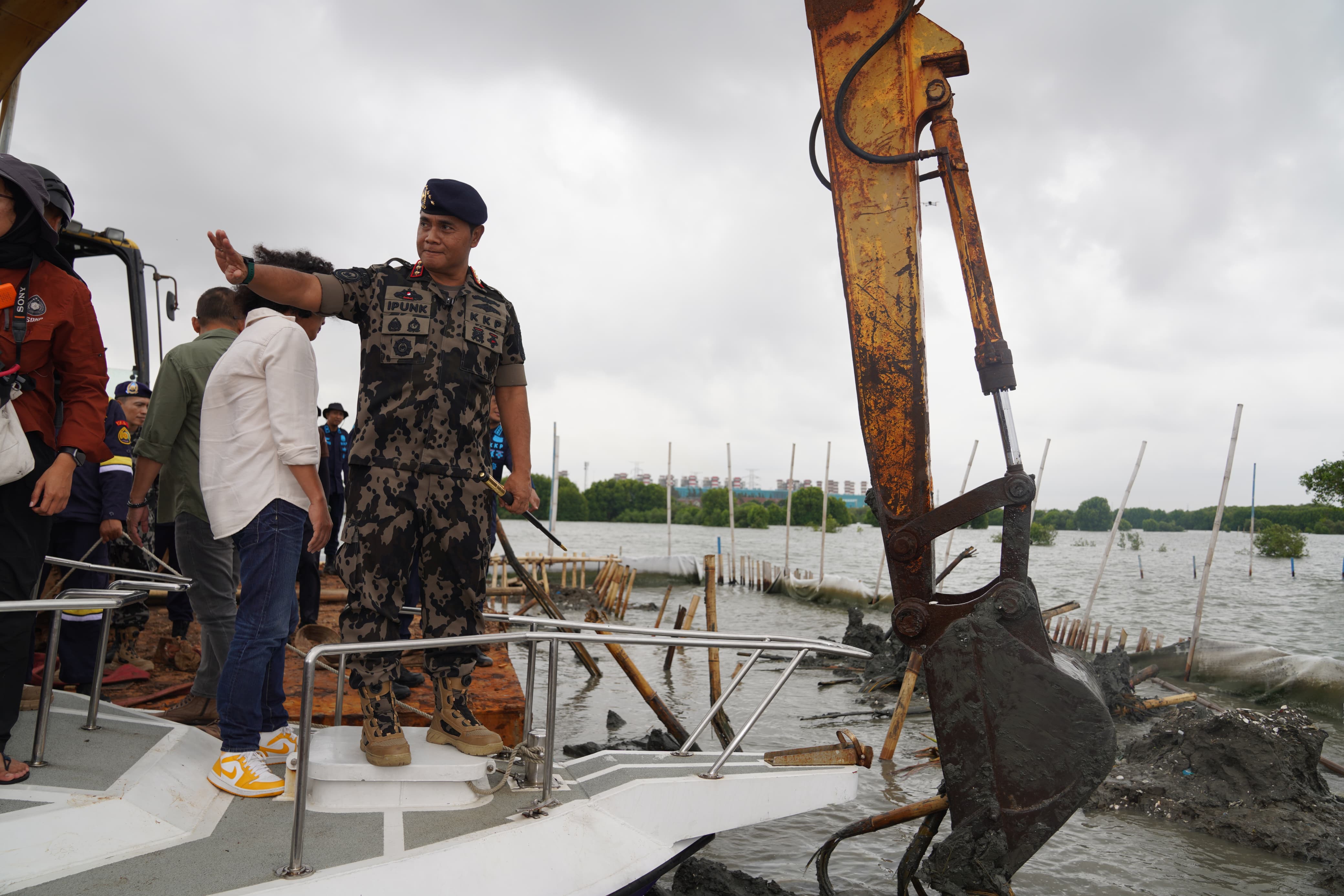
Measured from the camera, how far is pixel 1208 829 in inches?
217

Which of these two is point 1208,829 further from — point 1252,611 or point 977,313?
point 1252,611

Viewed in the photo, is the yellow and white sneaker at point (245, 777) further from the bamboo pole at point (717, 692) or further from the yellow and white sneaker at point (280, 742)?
the bamboo pole at point (717, 692)

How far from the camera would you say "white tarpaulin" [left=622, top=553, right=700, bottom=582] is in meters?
25.1

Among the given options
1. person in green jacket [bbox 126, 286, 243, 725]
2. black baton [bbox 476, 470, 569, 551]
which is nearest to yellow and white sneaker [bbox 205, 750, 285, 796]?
person in green jacket [bbox 126, 286, 243, 725]

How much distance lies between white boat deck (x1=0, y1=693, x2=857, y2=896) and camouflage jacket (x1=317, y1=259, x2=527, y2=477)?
109 centimetres

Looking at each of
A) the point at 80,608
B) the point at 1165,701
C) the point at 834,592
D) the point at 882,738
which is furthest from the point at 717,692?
the point at 834,592

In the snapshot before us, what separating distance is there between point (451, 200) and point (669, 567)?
74.8ft

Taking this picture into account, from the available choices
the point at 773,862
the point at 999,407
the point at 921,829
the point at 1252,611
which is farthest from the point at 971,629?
the point at 1252,611

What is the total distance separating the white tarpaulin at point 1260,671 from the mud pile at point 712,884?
10566 mm

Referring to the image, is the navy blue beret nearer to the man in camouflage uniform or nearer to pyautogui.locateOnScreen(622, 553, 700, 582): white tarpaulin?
the man in camouflage uniform

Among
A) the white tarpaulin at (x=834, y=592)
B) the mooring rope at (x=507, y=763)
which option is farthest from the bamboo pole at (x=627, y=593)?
the mooring rope at (x=507, y=763)

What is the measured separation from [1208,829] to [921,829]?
11.4 feet

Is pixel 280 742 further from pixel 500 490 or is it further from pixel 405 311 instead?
pixel 405 311

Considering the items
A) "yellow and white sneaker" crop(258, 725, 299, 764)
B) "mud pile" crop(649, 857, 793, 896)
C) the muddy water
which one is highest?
"yellow and white sneaker" crop(258, 725, 299, 764)
